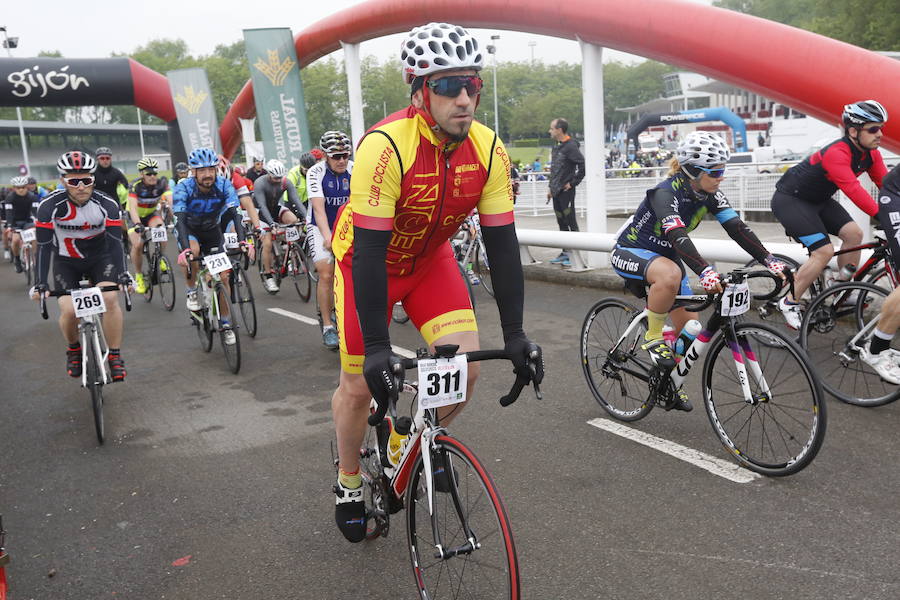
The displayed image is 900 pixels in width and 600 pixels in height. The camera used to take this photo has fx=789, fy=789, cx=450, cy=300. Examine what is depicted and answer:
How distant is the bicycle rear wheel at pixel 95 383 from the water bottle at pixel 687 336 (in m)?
4.05

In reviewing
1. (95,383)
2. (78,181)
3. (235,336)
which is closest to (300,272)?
(235,336)

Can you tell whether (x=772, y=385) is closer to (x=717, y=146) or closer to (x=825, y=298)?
(x=717, y=146)

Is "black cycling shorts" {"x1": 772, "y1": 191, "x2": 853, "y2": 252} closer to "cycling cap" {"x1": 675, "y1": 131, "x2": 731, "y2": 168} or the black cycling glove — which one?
"cycling cap" {"x1": 675, "y1": 131, "x2": 731, "y2": 168}

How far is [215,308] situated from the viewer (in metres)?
8.04

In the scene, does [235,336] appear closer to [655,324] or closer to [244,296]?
[244,296]

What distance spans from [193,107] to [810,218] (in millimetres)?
18972

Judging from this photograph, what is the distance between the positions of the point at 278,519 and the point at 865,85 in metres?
7.77

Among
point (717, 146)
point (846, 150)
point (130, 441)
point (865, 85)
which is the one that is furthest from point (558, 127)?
point (130, 441)

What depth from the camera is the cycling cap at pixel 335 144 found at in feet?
25.2

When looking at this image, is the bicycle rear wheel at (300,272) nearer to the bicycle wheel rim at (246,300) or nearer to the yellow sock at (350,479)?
the bicycle wheel rim at (246,300)

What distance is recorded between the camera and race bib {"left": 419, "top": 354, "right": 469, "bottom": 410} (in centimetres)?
275

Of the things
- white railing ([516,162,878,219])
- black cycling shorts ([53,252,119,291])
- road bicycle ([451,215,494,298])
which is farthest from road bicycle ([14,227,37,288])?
white railing ([516,162,878,219])

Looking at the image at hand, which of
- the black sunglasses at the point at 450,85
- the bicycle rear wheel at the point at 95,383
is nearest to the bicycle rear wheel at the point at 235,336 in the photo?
the bicycle rear wheel at the point at 95,383

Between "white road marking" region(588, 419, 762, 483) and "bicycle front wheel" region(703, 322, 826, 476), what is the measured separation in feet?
0.26
